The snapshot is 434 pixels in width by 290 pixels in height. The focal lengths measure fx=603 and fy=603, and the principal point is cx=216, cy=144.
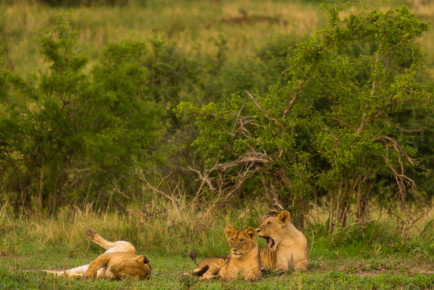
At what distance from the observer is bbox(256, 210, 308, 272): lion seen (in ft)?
27.9

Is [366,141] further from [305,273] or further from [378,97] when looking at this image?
[305,273]

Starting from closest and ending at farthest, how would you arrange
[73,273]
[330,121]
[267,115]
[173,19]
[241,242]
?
[241,242]
[73,273]
[267,115]
[330,121]
[173,19]

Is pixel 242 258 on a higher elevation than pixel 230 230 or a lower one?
lower

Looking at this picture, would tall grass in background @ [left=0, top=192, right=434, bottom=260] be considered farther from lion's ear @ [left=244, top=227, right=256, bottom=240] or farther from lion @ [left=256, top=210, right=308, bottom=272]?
lion's ear @ [left=244, top=227, right=256, bottom=240]

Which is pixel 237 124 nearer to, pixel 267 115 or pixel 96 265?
pixel 267 115

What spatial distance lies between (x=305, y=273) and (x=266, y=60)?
48.0 feet

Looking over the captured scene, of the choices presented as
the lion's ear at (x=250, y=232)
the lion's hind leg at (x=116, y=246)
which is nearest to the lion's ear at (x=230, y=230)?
the lion's ear at (x=250, y=232)

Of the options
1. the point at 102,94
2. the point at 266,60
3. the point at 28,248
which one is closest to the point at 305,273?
the point at 28,248

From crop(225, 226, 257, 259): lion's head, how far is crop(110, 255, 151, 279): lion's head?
1.23 metres

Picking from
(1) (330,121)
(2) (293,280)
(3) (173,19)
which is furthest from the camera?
(3) (173,19)

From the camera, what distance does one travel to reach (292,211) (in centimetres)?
1232

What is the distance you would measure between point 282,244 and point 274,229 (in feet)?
0.85

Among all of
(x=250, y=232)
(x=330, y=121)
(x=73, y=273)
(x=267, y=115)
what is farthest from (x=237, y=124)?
(x=73, y=273)

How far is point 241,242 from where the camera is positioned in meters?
7.96
